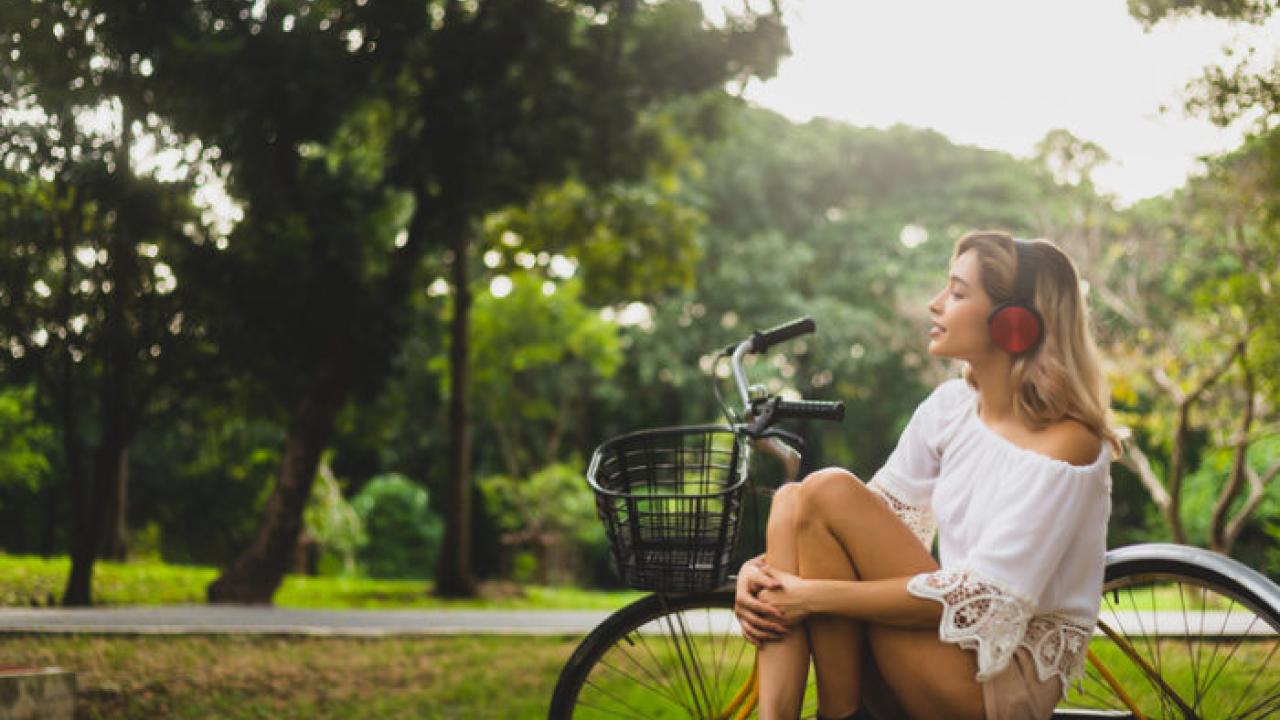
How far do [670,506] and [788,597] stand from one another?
0.97 feet

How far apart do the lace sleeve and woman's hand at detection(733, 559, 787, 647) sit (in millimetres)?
326

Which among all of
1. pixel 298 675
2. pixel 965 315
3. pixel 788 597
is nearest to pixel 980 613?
pixel 788 597

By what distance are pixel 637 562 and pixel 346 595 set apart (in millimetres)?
9894

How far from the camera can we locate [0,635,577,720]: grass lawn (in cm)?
496

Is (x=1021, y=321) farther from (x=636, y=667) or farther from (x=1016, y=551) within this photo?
(x=636, y=667)

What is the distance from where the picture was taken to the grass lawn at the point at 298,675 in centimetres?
496

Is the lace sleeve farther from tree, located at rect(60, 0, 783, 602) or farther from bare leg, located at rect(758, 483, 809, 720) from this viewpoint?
tree, located at rect(60, 0, 783, 602)

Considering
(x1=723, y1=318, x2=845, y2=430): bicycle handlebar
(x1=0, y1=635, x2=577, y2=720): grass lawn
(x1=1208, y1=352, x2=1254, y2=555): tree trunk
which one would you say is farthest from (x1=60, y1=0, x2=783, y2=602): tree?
(x1=723, y1=318, x2=845, y2=430): bicycle handlebar

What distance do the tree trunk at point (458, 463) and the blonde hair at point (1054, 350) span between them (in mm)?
9713

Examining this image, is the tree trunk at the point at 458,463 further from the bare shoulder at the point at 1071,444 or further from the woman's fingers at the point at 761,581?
the bare shoulder at the point at 1071,444

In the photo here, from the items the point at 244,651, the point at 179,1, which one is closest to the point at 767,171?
the point at 179,1

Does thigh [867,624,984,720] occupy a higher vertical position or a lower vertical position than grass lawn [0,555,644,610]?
higher

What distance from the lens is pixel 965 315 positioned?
248 cm

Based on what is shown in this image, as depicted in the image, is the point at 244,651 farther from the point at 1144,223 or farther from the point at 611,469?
the point at 1144,223
